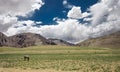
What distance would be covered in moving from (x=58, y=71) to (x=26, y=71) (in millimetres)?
4778

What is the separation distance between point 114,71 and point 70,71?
257 inches

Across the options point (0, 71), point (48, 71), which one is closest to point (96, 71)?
point (48, 71)

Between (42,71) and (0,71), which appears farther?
(42,71)

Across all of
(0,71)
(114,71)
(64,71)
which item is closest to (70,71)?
(64,71)

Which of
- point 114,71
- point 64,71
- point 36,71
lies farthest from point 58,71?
point 114,71

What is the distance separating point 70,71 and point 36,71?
16.9 feet

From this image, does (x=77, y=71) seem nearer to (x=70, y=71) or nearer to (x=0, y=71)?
(x=70, y=71)

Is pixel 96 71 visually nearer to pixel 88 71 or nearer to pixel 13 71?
pixel 88 71

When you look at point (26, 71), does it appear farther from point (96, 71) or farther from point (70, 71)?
point (96, 71)

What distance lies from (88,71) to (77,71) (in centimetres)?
165

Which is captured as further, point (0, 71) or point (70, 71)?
point (70, 71)

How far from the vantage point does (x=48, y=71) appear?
33.3 meters

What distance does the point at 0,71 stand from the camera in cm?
3117

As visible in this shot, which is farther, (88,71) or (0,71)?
(88,71)
